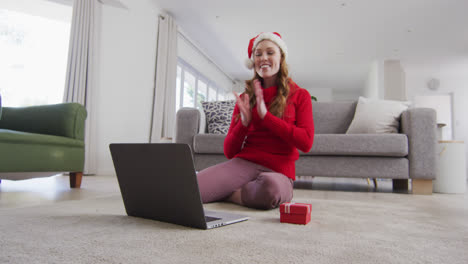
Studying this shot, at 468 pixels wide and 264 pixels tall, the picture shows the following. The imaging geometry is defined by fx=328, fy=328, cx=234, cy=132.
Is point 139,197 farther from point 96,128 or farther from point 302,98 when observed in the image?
point 96,128

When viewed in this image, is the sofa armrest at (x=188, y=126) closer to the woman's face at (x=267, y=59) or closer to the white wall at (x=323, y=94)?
the woman's face at (x=267, y=59)

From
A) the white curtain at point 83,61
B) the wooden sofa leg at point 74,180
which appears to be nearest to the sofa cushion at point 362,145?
the wooden sofa leg at point 74,180

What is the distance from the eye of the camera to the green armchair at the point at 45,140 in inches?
75.8

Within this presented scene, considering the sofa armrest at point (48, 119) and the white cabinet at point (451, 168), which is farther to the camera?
the white cabinet at point (451, 168)

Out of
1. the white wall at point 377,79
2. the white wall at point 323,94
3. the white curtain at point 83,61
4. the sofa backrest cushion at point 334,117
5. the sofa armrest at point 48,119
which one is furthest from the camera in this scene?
the white wall at point 323,94

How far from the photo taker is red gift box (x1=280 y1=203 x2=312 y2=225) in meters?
1.06

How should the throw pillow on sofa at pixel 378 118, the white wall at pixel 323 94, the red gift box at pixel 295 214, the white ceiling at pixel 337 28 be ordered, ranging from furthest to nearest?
the white wall at pixel 323 94 < the white ceiling at pixel 337 28 < the throw pillow on sofa at pixel 378 118 < the red gift box at pixel 295 214

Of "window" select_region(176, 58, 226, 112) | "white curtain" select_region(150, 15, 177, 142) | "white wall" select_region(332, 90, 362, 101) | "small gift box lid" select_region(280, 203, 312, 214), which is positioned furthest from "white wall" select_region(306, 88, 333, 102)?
"small gift box lid" select_region(280, 203, 312, 214)

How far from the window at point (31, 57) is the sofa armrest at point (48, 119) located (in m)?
1.88

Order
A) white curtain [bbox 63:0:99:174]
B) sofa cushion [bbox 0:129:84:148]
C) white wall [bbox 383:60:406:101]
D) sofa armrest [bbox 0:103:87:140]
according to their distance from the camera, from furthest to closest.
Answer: white wall [bbox 383:60:406:101], white curtain [bbox 63:0:99:174], sofa armrest [bbox 0:103:87:140], sofa cushion [bbox 0:129:84:148]

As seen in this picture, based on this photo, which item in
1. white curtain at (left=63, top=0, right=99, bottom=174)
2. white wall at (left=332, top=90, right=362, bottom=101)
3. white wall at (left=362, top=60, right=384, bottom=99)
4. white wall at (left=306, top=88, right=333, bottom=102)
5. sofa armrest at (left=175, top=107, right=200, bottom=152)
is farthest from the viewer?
white wall at (left=332, top=90, right=362, bottom=101)

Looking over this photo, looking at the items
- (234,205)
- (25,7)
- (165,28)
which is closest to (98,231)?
(234,205)

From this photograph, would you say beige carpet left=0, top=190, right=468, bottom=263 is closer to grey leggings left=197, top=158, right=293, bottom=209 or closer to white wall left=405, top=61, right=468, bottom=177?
grey leggings left=197, top=158, right=293, bottom=209

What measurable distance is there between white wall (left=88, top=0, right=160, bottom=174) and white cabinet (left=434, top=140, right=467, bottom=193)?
11.8 ft
